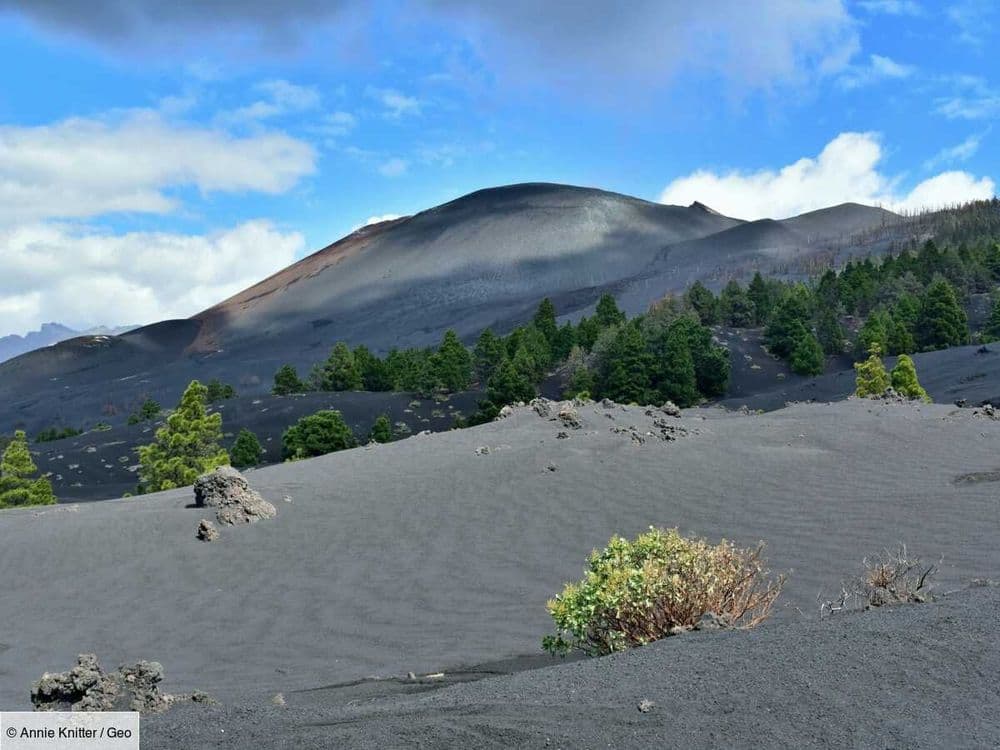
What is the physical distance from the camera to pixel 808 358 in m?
57.8

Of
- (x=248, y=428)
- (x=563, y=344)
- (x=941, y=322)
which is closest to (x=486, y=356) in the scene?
(x=563, y=344)

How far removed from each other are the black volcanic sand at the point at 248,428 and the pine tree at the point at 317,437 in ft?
28.2

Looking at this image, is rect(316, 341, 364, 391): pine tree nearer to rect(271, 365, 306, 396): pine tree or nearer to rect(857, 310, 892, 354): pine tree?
rect(271, 365, 306, 396): pine tree

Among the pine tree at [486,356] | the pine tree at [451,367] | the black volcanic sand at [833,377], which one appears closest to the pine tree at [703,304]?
the black volcanic sand at [833,377]

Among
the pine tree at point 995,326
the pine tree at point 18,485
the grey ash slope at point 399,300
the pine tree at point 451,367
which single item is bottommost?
the pine tree at point 995,326

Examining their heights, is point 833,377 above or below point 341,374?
below

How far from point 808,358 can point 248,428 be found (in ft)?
118

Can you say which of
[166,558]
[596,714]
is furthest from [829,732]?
[166,558]

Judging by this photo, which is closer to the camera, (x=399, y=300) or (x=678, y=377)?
(x=678, y=377)

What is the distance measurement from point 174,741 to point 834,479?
1321 cm

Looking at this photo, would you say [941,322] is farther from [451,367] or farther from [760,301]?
[451,367]

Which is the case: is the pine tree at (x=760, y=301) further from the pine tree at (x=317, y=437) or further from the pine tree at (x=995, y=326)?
the pine tree at (x=317, y=437)

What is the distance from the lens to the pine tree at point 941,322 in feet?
190

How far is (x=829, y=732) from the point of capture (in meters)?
4.80
